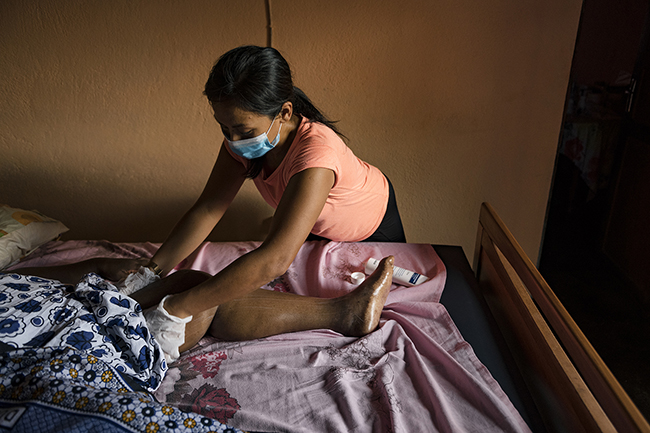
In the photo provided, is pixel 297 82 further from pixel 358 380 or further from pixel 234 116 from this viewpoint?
pixel 358 380

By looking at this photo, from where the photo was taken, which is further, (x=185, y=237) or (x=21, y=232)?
(x=21, y=232)

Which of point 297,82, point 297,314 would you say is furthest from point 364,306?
point 297,82

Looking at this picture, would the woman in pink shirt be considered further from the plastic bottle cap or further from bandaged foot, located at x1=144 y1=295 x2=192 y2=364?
the plastic bottle cap

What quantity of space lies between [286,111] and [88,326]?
81 centimetres

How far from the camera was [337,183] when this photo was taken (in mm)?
1442

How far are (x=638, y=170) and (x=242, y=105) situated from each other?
2.24 metres

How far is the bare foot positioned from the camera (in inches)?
55.1

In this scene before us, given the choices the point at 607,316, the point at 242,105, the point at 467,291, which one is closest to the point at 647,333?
the point at 607,316

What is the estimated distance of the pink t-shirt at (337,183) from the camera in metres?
1.33

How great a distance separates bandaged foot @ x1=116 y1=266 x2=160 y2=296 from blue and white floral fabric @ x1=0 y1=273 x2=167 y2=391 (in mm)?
178

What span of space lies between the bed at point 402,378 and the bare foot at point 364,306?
3 cm

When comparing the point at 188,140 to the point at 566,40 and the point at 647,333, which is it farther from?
the point at 647,333

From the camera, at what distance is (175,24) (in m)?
2.21

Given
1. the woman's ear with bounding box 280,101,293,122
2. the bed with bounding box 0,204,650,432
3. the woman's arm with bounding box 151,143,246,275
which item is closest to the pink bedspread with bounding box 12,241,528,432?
the bed with bounding box 0,204,650,432
